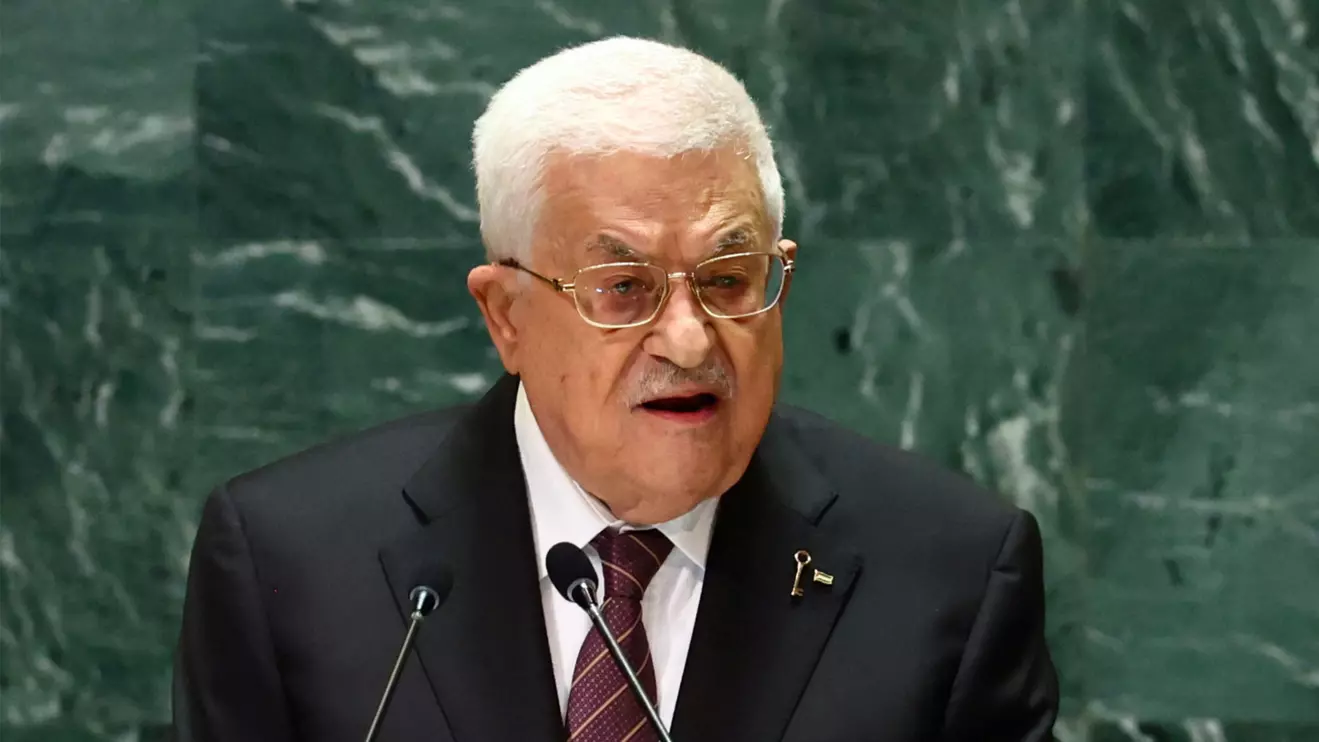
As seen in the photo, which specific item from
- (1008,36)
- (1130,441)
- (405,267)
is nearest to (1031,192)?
(1008,36)

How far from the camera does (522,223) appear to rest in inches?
57.0

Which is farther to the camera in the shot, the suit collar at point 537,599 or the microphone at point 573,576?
the suit collar at point 537,599

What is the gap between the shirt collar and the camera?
60.2 inches

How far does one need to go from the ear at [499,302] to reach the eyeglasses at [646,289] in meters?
0.10

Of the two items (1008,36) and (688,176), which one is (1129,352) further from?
(688,176)

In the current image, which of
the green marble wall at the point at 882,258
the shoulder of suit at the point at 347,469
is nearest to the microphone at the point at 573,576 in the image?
the shoulder of suit at the point at 347,469

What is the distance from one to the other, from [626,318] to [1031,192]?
3.70 ft

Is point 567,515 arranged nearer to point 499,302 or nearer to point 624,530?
point 624,530

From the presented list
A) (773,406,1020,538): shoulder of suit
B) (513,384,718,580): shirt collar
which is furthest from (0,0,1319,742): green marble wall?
(513,384,718,580): shirt collar

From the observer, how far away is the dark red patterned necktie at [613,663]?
1.43 m

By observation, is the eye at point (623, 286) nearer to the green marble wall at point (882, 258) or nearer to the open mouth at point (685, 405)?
the open mouth at point (685, 405)

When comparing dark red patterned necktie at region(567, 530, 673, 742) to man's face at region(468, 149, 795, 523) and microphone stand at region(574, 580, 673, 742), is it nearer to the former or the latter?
man's face at region(468, 149, 795, 523)

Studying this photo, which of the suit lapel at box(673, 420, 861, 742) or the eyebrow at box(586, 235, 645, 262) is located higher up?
the eyebrow at box(586, 235, 645, 262)

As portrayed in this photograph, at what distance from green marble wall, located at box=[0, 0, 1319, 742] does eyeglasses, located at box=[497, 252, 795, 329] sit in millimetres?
850
